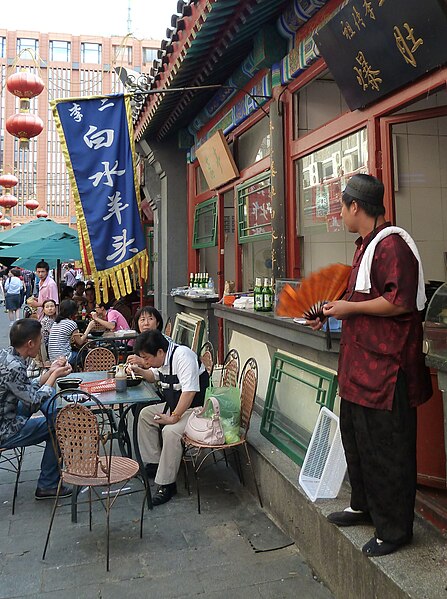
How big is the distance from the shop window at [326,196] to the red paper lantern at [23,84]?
6444mm

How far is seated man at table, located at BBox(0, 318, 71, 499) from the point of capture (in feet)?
12.8

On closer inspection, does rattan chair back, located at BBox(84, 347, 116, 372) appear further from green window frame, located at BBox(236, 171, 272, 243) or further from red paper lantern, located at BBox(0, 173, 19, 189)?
red paper lantern, located at BBox(0, 173, 19, 189)

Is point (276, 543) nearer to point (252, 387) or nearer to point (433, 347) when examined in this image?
point (252, 387)

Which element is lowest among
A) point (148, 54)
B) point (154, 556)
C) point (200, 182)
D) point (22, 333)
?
point (154, 556)

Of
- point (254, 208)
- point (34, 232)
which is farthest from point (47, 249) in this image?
point (254, 208)

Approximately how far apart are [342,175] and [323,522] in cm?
293

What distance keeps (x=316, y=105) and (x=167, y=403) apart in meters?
3.29

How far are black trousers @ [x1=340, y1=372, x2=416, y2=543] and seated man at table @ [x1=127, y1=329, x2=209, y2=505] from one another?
1.94 m

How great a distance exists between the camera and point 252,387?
4.24 m

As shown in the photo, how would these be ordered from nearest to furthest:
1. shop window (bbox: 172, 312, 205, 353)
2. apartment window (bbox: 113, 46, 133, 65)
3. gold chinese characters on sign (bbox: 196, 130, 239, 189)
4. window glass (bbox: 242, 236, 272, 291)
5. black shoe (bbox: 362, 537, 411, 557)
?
black shoe (bbox: 362, 537, 411, 557), window glass (bbox: 242, 236, 272, 291), gold chinese characters on sign (bbox: 196, 130, 239, 189), shop window (bbox: 172, 312, 205, 353), apartment window (bbox: 113, 46, 133, 65)

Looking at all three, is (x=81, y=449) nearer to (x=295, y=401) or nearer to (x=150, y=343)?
(x=150, y=343)

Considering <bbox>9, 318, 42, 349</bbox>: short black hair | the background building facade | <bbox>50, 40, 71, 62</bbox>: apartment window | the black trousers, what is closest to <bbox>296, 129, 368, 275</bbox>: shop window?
the black trousers

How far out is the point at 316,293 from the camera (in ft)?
8.72

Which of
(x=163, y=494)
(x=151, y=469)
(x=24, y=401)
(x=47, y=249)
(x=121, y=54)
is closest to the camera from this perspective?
(x=24, y=401)
